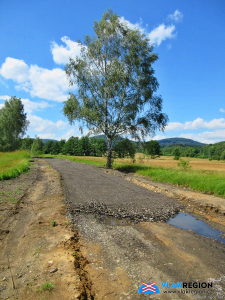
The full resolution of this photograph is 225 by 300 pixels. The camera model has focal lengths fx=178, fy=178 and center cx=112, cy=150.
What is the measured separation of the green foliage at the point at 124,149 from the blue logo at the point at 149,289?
54.4 ft

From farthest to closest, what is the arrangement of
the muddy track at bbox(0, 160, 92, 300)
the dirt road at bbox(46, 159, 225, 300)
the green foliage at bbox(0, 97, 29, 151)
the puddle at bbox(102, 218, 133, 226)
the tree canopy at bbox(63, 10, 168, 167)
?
the green foliage at bbox(0, 97, 29, 151) < the tree canopy at bbox(63, 10, 168, 167) < the puddle at bbox(102, 218, 133, 226) < the dirt road at bbox(46, 159, 225, 300) < the muddy track at bbox(0, 160, 92, 300)

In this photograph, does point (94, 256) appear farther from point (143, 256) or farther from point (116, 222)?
point (116, 222)

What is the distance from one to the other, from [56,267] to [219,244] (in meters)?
3.83

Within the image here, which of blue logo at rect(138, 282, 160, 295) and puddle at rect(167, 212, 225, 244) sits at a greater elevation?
blue logo at rect(138, 282, 160, 295)

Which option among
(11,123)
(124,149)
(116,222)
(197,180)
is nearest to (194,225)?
(116,222)

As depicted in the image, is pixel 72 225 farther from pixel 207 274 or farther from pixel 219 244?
pixel 219 244

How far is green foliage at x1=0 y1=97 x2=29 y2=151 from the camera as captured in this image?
131 feet

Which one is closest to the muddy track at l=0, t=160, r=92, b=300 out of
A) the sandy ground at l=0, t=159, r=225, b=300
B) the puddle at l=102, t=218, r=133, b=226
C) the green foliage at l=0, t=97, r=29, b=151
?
the sandy ground at l=0, t=159, r=225, b=300

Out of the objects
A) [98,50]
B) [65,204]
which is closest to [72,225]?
[65,204]

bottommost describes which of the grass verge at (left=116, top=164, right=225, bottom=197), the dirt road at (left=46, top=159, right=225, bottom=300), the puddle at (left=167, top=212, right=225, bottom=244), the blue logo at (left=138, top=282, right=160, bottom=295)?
the puddle at (left=167, top=212, right=225, bottom=244)

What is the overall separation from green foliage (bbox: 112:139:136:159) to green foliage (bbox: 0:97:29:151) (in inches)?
1228

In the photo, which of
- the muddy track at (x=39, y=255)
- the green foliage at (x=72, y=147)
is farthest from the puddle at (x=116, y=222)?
the green foliage at (x=72, y=147)

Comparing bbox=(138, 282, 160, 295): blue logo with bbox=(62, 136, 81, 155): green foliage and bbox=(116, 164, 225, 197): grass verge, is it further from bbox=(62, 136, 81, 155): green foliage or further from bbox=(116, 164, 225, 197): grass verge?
Result: bbox=(62, 136, 81, 155): green foliage

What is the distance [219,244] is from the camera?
4.36 meters
